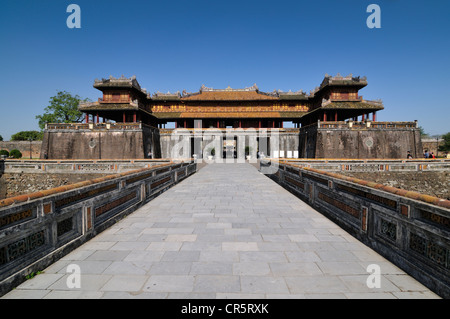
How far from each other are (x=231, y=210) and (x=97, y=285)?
4.13 metres

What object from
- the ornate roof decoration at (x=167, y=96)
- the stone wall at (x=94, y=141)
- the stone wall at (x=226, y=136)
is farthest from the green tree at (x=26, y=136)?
the stone wall at (x=226, y=136)

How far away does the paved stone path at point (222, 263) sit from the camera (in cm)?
270

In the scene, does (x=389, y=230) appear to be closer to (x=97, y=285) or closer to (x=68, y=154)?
(x=97, y=285)

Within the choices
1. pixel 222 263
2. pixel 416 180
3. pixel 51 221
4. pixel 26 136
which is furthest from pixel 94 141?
pixel 26 136

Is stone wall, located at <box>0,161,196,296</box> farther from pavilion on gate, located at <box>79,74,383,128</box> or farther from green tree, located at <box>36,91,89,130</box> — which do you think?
green tree, located at <box>36,91,89,130</box>

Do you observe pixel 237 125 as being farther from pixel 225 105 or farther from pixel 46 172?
pixel 46 172

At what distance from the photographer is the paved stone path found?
2701 millimetres

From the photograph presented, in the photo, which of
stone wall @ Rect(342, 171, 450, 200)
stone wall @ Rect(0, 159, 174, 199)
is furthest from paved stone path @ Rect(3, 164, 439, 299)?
stone wall @ Rect(342, 171, 450, 200)

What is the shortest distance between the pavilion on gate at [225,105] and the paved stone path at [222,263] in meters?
27.0

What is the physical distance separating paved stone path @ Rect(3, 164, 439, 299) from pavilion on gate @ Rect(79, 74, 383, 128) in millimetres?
27047

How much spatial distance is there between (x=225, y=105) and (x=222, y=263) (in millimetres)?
32080

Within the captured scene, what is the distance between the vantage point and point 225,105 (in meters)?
33.9

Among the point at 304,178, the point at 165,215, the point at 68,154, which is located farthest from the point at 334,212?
the point at 68,154

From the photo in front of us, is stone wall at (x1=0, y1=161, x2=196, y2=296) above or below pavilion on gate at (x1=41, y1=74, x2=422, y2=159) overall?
below
